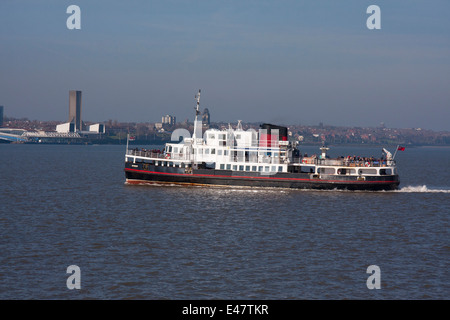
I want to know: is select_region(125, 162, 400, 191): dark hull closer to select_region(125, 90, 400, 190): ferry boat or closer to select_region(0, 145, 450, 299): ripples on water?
select_region(125, 90, 400, 190): ferry boat

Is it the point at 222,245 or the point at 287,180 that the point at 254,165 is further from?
the point at 222,245

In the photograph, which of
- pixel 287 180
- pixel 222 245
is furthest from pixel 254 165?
pixel 222 245

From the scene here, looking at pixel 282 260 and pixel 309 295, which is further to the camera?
pixel 282 260

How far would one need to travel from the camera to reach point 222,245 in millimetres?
36656

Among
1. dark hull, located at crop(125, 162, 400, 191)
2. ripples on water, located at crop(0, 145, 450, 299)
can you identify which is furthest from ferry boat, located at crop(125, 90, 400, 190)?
ripples on water, located at crop(0, 145, 450, 299)

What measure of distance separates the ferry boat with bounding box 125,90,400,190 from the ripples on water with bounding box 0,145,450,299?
335 cm

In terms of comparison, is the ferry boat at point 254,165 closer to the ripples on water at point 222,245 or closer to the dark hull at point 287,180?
the dark hull at point 287,180

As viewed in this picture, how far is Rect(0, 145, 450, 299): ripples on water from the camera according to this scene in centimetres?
2744

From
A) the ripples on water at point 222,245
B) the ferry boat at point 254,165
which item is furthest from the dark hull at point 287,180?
the ripples on water at point 222,245
